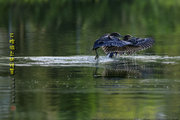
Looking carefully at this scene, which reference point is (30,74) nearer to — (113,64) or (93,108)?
(113,64)

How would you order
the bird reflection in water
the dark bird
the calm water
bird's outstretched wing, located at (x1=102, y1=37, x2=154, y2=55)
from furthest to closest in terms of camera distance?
bird's outstretched wing, located at (x1=102, y1=37, x2=154, y2=55) → the dark bird → the bird reflection in water → the calm water

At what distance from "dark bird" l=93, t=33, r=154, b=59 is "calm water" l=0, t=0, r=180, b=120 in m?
0.27

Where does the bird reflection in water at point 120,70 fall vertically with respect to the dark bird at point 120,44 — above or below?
below

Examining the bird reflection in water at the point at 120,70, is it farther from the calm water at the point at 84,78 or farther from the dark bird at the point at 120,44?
the dark bird at the point at 120,44

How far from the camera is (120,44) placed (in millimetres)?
18125

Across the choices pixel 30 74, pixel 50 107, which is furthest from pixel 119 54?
pixel 50 107

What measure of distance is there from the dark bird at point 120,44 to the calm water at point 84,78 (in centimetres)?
27

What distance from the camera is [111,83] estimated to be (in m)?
14.6

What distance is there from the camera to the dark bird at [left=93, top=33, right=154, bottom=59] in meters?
18.2

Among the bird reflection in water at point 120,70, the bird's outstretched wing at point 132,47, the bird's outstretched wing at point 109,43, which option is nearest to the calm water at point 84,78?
the bird reflection in water at point 120,70

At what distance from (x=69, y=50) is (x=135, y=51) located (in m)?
2.66

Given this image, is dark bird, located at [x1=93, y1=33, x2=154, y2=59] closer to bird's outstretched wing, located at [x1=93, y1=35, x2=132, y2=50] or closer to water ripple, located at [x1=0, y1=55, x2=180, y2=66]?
bird's outstretched wing, located at [x1=93, y1=35, x2=132, y2=50]

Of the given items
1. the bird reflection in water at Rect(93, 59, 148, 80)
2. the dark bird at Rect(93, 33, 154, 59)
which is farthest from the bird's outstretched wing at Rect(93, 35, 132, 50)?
the bird reflection in water at Rect(93, 59, 148, 80)

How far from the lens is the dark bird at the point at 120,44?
18.2m
